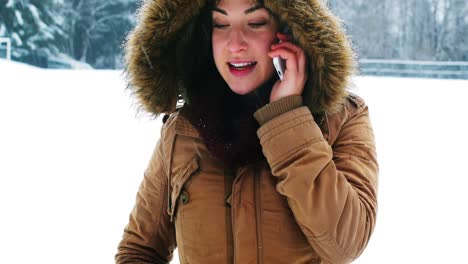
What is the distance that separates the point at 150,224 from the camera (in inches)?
43.2

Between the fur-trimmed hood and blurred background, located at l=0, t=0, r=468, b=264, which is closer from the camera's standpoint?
the fur-trimmed hood

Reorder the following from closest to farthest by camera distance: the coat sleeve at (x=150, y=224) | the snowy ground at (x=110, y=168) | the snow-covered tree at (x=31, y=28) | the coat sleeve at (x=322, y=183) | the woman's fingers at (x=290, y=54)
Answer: the coat sleeve at (x=322, y=183) < the woman's fingers at (x=290, y=54) < the coat sleeve at (x=150, y=224) < the snowy ground at (x=110, y=168) < the snow-covered tree at (x=31, y=28)

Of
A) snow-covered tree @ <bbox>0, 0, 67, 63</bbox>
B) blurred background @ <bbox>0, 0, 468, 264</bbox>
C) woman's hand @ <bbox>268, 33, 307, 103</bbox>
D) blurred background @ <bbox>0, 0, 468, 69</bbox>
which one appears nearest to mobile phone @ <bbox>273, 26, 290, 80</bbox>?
woman's hand @ <bbox>268, 33, 307, 103</bbox>

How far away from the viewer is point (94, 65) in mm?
6695

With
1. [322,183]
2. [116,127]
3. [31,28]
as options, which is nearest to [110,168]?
[116,127]

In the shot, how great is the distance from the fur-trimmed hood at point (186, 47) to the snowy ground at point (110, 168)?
9 centimetres

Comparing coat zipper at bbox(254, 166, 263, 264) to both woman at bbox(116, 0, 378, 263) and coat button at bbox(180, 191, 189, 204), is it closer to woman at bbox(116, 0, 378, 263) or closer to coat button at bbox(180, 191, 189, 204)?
woman at bbox(116, 0, 378, 263)

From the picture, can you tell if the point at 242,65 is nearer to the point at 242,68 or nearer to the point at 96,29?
the point at 242,68

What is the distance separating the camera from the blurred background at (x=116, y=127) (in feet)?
8.21

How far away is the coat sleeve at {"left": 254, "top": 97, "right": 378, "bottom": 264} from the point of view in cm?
84

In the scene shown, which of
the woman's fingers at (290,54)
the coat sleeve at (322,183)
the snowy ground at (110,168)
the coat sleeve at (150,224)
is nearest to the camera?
the coat sleeve at (322,183)

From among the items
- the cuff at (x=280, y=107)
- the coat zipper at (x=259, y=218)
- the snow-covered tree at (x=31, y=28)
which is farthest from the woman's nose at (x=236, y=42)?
the snow-covered tree at (x=31, y=28)

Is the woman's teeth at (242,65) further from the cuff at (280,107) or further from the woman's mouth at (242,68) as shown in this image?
the cuff at (280,107)

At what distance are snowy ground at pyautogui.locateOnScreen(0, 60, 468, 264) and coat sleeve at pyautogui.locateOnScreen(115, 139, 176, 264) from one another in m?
0.15
